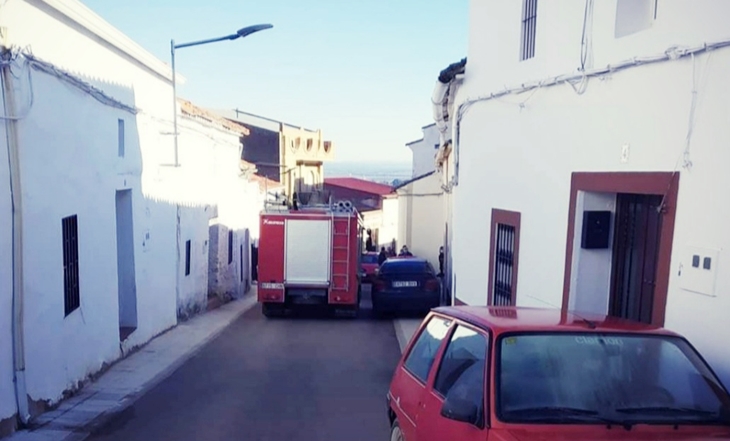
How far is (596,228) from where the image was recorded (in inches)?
254

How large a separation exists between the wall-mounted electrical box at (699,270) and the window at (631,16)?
7.07 feet

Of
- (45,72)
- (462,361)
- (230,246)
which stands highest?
(45,72)

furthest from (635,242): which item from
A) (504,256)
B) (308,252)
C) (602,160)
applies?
(308,252)

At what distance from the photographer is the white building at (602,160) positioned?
15.4 feet

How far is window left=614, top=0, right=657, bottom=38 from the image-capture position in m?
5.80

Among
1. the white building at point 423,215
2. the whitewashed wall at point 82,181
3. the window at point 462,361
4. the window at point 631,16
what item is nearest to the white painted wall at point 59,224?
the whitewashed wall at point 82,181

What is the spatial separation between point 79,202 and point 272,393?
3584 millimetres

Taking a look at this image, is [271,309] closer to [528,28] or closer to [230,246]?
[230,246]

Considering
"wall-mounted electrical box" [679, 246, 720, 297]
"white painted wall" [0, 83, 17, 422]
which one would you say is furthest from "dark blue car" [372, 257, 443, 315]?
"wall-mounted electrical box" [679, 246, 720, 297]

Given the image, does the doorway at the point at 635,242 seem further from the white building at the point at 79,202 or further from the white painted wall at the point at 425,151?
the white painted wall at the point at 425,151

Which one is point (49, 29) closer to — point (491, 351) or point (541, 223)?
point (541, 223)

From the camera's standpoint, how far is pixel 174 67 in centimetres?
1310

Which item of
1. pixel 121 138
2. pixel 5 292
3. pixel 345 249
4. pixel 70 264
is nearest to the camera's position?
pixel 5 292

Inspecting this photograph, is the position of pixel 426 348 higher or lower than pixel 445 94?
lower
